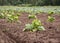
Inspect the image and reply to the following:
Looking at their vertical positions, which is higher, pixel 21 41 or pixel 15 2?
pixel 21 41

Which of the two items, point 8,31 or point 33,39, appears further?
point 8,31

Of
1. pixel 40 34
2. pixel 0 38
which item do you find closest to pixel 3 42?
pixel 0 38

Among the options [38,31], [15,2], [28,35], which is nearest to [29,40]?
[28,35]

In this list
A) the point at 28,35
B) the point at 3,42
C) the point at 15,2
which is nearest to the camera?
the point at 3,42

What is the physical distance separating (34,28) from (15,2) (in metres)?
44.0

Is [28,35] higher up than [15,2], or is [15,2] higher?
[28,35]

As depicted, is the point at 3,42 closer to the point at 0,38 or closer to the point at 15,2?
the point at 0,38

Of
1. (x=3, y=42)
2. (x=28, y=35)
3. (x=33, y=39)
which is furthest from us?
(x=28, y=35)

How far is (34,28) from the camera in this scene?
680 cm

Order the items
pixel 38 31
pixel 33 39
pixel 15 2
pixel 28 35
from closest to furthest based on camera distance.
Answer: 1. pixel 33 39
2. pixel 28 35
3. pixel 38 31
4. pixel 15 2

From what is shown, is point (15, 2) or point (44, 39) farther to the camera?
point (15, 2)

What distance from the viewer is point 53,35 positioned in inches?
242

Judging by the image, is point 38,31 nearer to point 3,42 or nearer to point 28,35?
point 28,35

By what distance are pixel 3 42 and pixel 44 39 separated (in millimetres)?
976
